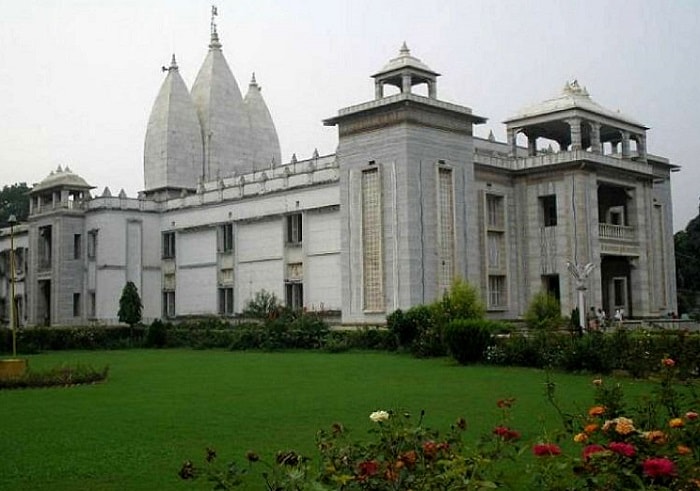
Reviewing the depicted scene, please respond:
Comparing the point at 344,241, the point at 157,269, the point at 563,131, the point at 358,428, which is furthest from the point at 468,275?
the point at 358,428

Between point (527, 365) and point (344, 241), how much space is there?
1321 centimetres

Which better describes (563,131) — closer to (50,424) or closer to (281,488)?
(50,424)

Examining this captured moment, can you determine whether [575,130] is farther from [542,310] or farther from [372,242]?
[372,242]

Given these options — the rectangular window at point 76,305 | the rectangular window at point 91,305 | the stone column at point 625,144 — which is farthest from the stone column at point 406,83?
the rectangular window at point 76,305

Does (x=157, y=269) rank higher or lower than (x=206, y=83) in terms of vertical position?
lower

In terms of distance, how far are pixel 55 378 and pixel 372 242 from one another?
1568 cm

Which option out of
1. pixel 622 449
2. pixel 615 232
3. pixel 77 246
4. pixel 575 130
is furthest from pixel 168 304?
pixel 622 449

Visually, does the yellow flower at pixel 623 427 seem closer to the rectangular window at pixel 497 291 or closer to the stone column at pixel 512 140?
the rectangular window at pixel 497 291

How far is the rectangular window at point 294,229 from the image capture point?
120ft

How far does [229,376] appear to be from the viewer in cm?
1906

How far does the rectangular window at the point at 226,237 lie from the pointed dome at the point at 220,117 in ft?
21.7

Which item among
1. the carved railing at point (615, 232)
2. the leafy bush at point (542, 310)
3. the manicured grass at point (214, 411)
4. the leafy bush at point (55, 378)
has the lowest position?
the manicured grass at point (214, 411)

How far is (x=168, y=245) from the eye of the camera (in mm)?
43906

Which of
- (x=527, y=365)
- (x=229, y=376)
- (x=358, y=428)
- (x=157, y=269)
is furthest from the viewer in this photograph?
(x=157, y=269)
